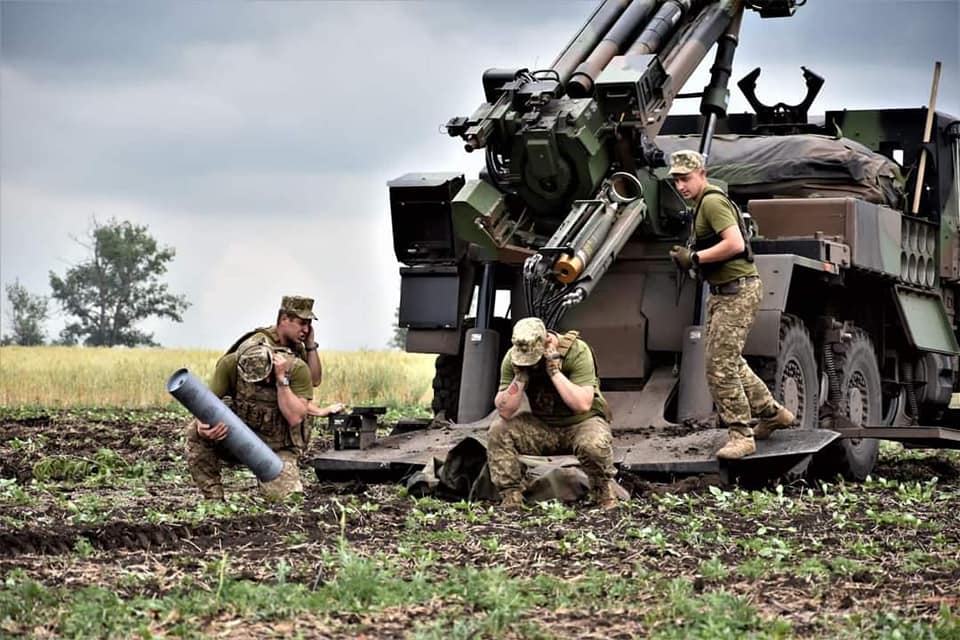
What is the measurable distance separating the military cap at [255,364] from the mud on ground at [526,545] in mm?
A: 730

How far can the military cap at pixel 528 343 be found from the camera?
969 centimetres

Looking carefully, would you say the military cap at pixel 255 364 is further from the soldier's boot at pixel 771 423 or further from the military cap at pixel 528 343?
the soldier's boot at pixel 771 423

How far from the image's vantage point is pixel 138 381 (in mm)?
23734

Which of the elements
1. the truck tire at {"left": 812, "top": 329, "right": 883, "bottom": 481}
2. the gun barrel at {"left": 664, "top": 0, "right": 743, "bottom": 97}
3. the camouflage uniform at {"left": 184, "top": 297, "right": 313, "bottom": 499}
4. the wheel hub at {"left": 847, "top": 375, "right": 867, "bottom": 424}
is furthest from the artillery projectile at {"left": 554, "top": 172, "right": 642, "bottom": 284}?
the wheel hub at {"left": 847, "top": 375, "right": 867, "bottom": 424}

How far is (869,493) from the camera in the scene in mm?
11133

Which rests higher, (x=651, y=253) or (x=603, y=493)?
(x=651, y=253)

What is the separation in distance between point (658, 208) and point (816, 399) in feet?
5.97

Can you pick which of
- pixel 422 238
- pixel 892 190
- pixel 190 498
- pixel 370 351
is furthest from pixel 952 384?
pixel 370 351

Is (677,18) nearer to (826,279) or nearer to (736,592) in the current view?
(826,279)

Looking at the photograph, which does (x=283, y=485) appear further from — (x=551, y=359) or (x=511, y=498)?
(x=551, y=359)

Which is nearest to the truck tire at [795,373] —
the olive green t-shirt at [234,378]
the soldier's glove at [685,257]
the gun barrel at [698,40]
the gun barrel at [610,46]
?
the soldier's glove at [685,257]

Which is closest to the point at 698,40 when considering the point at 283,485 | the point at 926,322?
the point at 926,322

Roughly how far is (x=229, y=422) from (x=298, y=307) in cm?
89

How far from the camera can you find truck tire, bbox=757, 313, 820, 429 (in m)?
11.9
